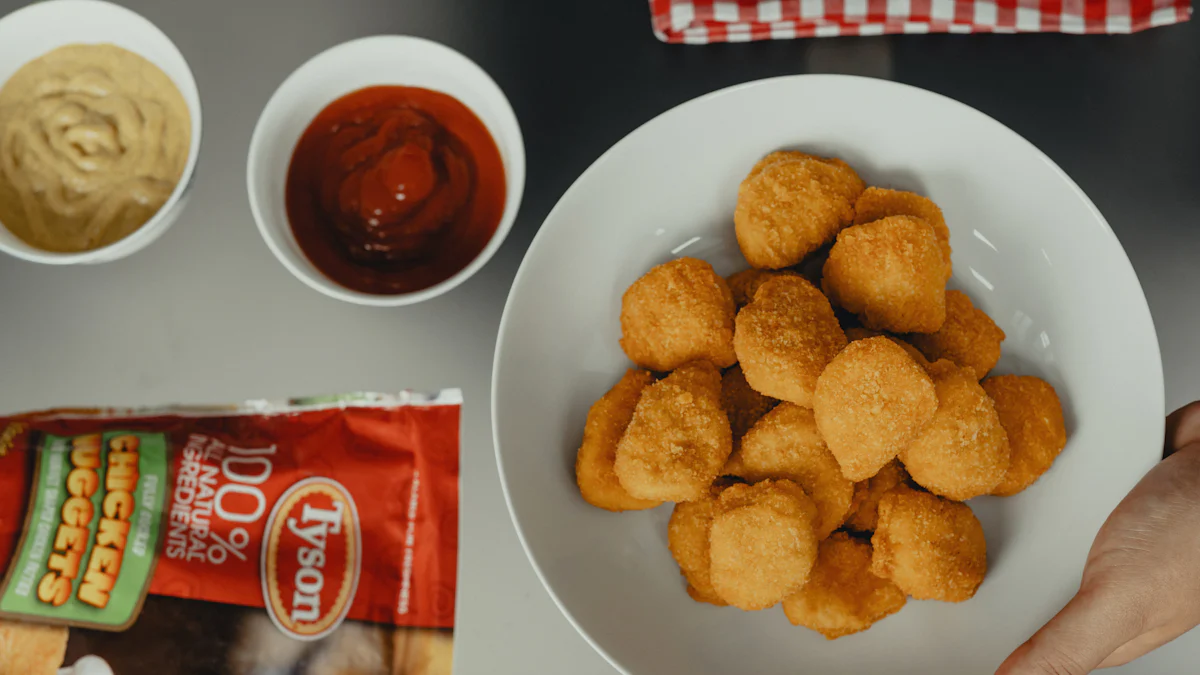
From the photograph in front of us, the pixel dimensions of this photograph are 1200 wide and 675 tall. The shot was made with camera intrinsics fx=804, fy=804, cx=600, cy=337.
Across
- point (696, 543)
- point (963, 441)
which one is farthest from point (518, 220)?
point (963, 441)

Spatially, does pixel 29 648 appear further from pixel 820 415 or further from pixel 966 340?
pixel 966 340

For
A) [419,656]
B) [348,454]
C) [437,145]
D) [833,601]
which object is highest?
[437,145]

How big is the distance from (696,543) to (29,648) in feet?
2.40

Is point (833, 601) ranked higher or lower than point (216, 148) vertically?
lower

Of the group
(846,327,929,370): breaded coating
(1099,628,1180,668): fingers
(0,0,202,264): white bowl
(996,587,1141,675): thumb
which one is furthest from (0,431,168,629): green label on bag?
(1099,628,1180,668): fingers

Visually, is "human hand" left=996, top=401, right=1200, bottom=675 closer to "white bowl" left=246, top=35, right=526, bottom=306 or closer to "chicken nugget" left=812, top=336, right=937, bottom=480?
"chicken nugget" left=812, top=336, right=937, bottom=480

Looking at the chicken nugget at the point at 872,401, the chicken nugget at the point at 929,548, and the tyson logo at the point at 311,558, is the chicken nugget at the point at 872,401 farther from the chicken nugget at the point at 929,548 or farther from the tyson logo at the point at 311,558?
the tyson logo at the point at 311,558

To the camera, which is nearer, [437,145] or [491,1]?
[437,145]

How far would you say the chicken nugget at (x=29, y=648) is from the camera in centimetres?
87

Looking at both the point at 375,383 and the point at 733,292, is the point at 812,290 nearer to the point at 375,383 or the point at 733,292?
the point at 733,292

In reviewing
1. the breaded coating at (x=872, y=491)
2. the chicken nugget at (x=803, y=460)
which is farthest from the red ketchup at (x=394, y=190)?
the breaded coating at (x=872, y=491)

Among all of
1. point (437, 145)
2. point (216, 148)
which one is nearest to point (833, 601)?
point (437, 145)

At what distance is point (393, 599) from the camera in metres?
0.93

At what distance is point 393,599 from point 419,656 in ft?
0.23
